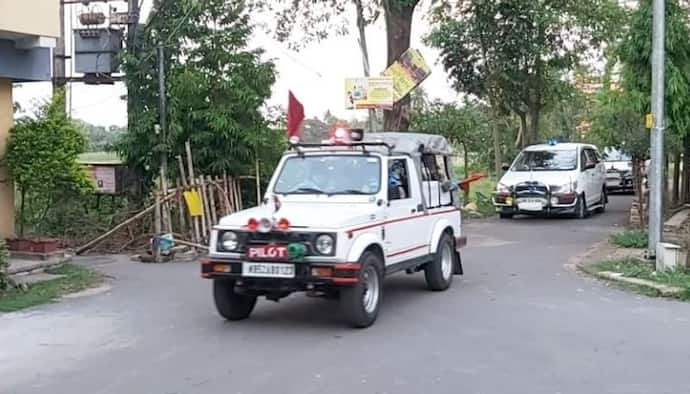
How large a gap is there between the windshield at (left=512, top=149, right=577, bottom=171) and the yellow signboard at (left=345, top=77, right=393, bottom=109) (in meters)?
5.66

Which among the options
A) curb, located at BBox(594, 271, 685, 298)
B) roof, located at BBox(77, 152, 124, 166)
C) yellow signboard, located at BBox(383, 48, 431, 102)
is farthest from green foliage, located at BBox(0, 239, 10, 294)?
yellow signboard, located at BBox(383, 48, 431, 102)

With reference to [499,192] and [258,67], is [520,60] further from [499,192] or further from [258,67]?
[258,67]

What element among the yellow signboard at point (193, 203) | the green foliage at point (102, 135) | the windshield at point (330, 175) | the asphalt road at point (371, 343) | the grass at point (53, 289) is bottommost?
the asphalt road at point (371, 343)

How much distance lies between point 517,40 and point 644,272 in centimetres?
1165

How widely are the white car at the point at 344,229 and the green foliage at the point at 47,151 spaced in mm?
5014

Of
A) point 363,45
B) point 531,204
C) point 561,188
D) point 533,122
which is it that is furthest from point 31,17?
point 533,122

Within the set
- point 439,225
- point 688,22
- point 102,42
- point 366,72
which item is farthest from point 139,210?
point 688,22

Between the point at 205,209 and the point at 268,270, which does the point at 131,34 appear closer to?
the point at 205,209

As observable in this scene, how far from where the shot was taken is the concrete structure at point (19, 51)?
39.4 ft

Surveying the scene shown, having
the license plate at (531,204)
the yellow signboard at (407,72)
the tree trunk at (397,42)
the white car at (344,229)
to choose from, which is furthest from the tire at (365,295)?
the license plate at (531,204)

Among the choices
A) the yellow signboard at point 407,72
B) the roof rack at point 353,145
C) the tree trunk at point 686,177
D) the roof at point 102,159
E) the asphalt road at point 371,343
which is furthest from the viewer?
the tree trunk at point 686,177

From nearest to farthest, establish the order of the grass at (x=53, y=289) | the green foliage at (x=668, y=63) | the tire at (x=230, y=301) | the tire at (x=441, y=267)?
the tire at (x=230, y=301) → the grass at (x=53, y=289) → the tire at (x=441, y=267) → the green foliage at (x=668, y=63)

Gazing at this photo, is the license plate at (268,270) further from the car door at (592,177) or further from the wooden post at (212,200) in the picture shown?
the car door at (592,177)

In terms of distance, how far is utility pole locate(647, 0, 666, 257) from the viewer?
11516mm
